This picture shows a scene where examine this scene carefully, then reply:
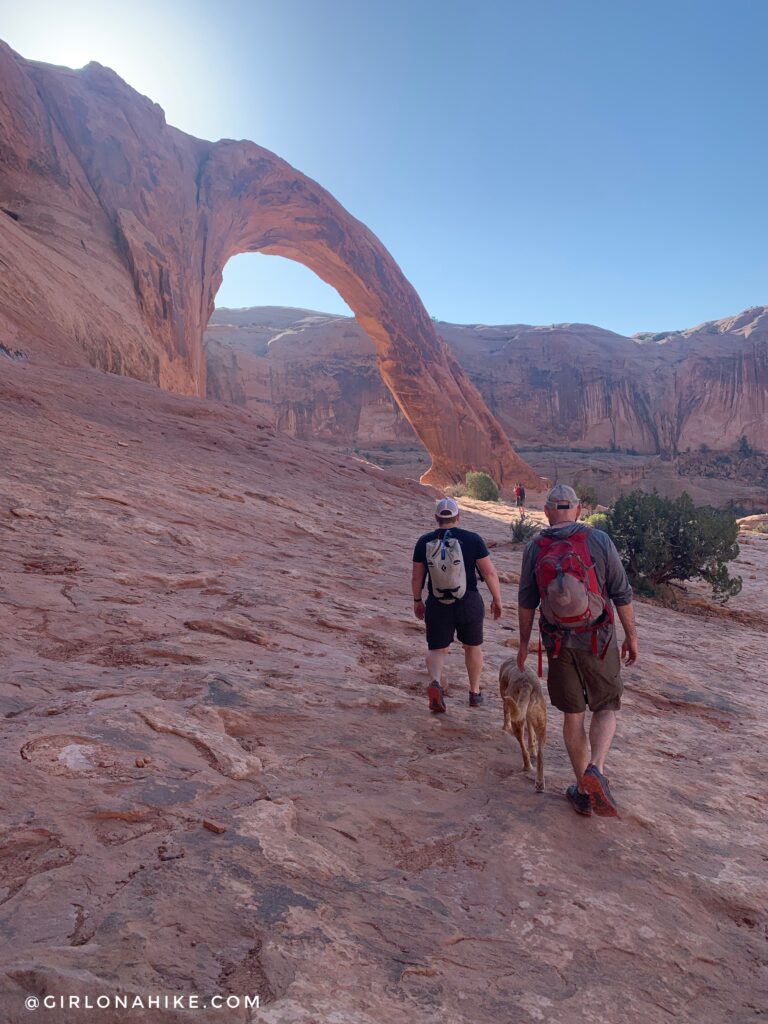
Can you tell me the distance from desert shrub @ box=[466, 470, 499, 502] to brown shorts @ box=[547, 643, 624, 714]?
2187cm

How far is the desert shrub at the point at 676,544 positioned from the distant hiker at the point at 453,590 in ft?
22.3

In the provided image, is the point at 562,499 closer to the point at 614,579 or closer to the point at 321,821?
the point at 614,579

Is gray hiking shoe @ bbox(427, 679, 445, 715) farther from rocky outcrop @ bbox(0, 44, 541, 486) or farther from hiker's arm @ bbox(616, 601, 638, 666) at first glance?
rocky outcrop @ bbox(0, 44, 541, 486)

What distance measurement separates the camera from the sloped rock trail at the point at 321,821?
184 centimetres

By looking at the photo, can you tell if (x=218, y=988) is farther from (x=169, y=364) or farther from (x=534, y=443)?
(x=534, y=443)

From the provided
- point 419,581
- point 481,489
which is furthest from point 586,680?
point 481,489

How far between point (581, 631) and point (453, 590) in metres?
1.11

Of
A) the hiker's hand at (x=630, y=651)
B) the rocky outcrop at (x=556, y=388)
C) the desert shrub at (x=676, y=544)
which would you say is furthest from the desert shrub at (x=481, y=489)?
the rocky outcrop at (x=556, y=388)

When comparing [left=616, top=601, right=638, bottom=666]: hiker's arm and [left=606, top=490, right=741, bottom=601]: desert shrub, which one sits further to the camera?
[left=606, top=490, right=741, bottom=601]: desert shrub

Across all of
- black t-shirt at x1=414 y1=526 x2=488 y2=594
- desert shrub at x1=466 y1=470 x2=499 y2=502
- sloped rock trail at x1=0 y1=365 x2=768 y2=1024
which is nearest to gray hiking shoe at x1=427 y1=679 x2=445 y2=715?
sloped rock trail at x1=0 y1=365 x2=768 y2=1024

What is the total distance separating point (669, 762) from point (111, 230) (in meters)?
21.6

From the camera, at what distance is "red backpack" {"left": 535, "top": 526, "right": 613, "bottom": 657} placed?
128 inches

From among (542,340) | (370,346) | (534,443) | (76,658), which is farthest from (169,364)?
(542,340)

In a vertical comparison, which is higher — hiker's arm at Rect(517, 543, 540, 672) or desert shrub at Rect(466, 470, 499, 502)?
hiker's arm at Rect(517, 543, 540, 672)
